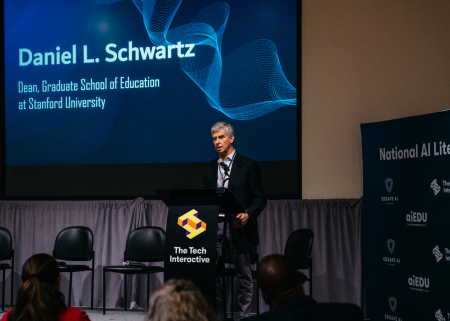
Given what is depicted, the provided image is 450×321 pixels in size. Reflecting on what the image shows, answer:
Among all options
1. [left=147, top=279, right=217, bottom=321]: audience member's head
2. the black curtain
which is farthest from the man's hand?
[left=147, top=279, right=217, bottom=321]: audience member's head

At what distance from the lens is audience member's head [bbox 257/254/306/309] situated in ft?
5.06

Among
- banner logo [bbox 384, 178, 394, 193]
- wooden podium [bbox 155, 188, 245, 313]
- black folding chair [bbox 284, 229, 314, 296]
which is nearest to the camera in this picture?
wooden podium [bbox 155, 188, 245, 313]

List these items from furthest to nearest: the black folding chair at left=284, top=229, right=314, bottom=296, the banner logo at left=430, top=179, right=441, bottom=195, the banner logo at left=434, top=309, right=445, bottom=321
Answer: the black folding chair at left=284, top=229, right=314, bottom=296, the banner logo at left=430, top=179, right=441, bottom=195, the banner logo at left=434, top=309, right=445, bottom=321

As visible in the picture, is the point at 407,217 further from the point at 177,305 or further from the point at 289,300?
the point at 177,305

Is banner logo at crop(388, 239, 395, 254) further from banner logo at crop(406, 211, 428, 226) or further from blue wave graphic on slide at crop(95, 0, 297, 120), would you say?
blue wave graphic on slide at crop(95, 0, 297, 120)

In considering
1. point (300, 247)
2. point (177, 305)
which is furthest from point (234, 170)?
point (177, 305)

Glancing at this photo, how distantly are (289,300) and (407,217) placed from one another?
3076 mm

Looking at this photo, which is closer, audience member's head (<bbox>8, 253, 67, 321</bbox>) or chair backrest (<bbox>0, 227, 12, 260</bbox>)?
audience member's head (<bbox>8, 253, 67, 321</bbox>)

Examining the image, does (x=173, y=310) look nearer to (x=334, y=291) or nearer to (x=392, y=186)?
(x=392, y=186)

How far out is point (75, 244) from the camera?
5.39 meters

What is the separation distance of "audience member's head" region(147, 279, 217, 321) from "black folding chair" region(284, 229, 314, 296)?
12.0 feet

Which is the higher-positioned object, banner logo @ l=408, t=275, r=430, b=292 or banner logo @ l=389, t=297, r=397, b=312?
banner logo @ l=408, t=275, r=430, b=292

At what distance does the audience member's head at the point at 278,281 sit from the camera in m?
1.54

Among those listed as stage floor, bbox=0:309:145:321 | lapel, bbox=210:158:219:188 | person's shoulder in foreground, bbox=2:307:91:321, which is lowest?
stage floor, bbox=0:309:145:321
